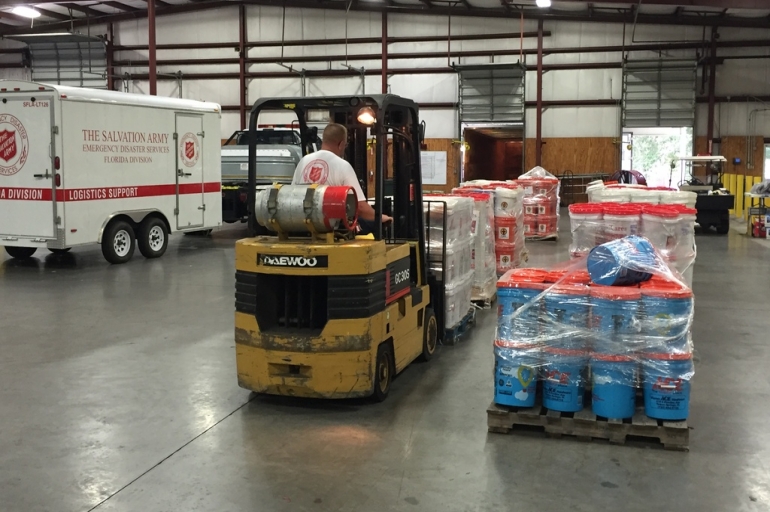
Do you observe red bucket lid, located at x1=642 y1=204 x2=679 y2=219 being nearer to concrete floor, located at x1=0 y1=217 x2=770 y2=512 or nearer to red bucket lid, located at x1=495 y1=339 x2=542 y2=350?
concrete floor, located at x1=0 y1=217 x2=770 y2=512

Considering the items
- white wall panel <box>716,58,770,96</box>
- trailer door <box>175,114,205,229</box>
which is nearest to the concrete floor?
trailer door <box>175,114,205,229</box>

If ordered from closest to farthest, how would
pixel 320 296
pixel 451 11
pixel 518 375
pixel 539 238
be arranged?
pixel 518 375
pixel 320 296
pixel 539 238
pixel 451 11

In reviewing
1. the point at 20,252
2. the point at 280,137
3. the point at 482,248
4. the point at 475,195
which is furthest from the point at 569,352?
the point at 280,137

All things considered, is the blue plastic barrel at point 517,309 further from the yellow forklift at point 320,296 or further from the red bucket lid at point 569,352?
the yellow forklift at point 320,296

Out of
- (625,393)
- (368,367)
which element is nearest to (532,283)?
(625,393)

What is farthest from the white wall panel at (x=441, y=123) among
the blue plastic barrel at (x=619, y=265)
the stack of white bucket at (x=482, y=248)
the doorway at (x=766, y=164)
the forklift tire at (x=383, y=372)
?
the blue plastic barrel at (x=619, y=265)

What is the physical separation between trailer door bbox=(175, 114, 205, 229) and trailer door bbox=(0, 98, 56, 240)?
2663mm

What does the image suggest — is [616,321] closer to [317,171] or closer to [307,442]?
[307,442]

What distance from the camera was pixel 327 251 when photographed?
5.05 metres

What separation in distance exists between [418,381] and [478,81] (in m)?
19.6

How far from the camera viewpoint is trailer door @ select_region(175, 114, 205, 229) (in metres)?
13.5

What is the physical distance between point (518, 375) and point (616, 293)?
2.68 ft

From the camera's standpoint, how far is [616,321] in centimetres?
466

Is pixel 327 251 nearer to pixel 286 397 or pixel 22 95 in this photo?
pixel 286 397
